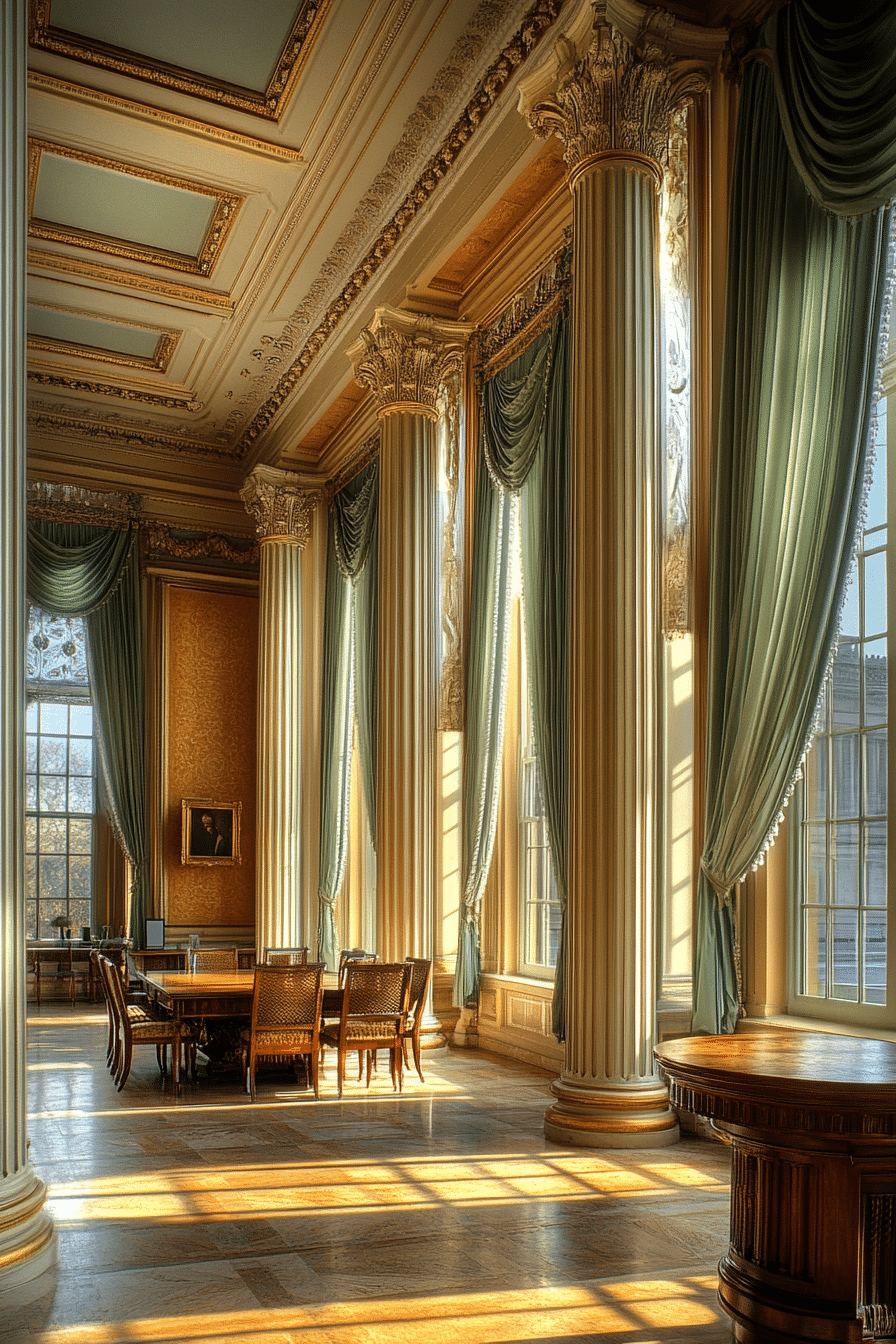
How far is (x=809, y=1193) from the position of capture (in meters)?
3.31

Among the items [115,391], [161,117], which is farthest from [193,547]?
[161,117]

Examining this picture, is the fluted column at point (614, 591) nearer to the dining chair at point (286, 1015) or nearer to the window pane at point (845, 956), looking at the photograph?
the window pane at point (845, 956)

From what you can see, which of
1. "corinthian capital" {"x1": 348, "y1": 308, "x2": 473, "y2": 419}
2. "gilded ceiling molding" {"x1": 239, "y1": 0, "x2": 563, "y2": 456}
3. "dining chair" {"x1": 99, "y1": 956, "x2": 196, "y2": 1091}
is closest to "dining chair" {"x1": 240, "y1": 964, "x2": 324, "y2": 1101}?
"dining chair" {"x1": 99, "y1": 956, "x2": 196, "y2": 1091}

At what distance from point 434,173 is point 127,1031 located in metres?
6.46

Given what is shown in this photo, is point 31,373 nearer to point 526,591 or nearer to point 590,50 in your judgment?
point 526,591

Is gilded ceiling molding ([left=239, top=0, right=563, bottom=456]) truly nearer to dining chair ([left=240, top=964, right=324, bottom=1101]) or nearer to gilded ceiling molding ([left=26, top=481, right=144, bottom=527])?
gilded ceiling molding ([left=26, top=481, right=144, bottom=527])

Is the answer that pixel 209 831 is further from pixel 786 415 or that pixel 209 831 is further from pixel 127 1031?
pixel 786 415

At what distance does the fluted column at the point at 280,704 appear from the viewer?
13.2m

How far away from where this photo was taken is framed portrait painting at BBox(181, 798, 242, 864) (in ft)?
46.8

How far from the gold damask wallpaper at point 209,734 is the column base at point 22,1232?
1037 centimetres

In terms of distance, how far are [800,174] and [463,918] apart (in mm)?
6220

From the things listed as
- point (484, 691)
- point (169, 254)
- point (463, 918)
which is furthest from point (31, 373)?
point (463, 918)

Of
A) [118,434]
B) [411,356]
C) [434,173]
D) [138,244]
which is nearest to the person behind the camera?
[434,173]

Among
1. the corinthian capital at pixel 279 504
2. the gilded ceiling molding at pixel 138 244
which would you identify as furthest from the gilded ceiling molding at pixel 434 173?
the gilded ceiling molding at pixel 138 244
